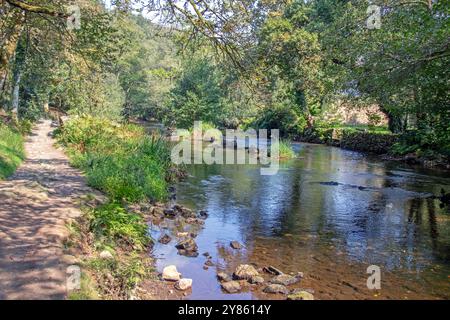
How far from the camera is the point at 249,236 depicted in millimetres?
9148

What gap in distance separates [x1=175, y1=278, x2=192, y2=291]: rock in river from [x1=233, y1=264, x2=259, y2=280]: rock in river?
82 cm

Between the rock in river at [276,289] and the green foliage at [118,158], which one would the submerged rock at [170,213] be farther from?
the rock in river at [276,289]

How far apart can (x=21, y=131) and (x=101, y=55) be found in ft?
38.4

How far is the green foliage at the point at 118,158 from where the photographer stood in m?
10.8

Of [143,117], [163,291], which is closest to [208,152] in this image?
[163,291]

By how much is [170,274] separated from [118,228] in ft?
5.93

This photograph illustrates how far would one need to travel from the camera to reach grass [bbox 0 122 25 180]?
11020 millimetres

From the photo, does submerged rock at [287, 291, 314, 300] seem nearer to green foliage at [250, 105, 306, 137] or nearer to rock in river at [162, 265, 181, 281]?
rock in river at [162, 265, 181, 281]

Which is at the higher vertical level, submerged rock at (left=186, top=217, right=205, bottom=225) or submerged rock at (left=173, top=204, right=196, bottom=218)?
submerged rock at (left=173, top=204, right=196, bottom=218)

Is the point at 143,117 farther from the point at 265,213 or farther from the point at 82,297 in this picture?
the point at 82,297

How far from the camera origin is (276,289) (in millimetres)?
6336

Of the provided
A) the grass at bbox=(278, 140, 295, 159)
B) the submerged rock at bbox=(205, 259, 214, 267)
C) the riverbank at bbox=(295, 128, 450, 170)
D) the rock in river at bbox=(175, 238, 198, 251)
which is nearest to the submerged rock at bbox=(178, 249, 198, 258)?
the rock in river at bbox=(175, 238, 198, 251)

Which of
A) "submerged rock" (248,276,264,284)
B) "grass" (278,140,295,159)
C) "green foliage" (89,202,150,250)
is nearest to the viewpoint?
"submerged rock" (248,276,264,284)

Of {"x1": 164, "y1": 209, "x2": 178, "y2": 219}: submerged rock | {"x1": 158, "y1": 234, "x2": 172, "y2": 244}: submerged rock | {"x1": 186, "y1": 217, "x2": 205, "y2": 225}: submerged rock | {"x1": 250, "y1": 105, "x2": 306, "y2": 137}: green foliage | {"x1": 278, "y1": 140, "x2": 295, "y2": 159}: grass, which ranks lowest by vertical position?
{"x1": 158, "y1": 234, "x2": 172, "y2": 244}: submerged rock
